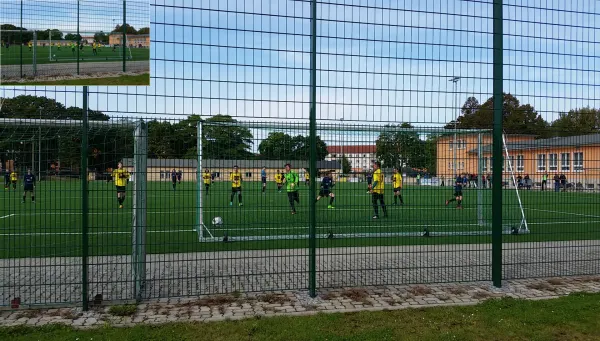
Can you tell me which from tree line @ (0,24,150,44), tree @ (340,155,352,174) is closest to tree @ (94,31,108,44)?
tree line @ (0,24,150,44)

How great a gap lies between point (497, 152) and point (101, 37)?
7.68 m

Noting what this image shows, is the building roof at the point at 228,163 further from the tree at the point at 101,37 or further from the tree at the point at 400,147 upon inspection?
the tree at the point at 101,37

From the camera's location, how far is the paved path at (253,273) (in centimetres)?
601

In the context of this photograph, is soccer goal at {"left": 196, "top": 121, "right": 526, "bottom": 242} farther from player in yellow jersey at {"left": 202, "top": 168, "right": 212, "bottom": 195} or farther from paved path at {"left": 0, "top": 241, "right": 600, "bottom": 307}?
paved path at {"left": 0, "top": 241, "right": 600, "bottom": 307}

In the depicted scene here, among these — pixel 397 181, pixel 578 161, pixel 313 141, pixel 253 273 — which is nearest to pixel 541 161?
pixel 578 161

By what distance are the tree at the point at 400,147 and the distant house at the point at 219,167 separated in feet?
2.38

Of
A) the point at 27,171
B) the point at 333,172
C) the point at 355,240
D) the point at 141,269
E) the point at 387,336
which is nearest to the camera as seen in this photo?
the point at 387,336

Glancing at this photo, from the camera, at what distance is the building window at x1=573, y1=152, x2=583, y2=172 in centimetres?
720

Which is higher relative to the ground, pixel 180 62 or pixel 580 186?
pixel 180 62

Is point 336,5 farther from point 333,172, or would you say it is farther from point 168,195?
point 168,195

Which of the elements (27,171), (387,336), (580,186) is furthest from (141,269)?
(580,186)

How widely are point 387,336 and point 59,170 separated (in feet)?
14.3

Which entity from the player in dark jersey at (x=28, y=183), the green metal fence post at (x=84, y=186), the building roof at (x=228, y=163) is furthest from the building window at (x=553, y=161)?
the player in dark jersey at (x=28, y=183)

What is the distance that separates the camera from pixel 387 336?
471 centimetres
